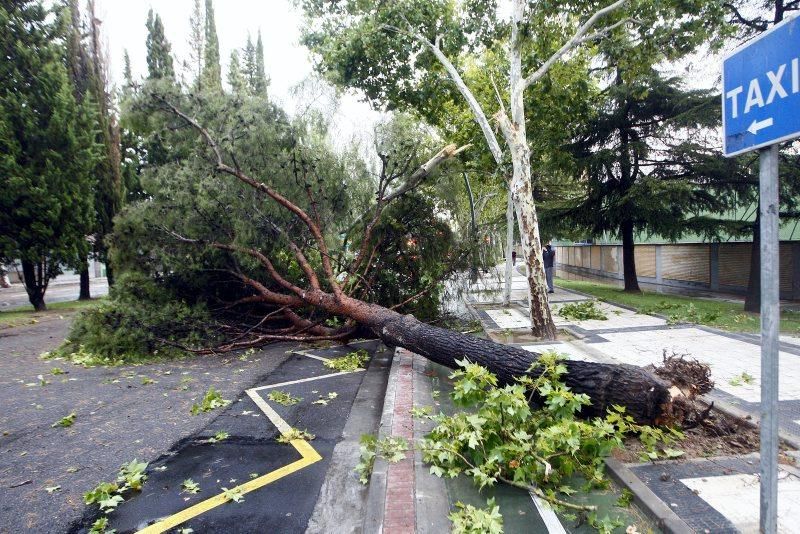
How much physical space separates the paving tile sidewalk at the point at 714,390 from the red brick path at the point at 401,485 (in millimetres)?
1696

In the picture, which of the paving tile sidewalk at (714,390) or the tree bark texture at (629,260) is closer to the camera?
the paving tile sidewalk at (714,390)

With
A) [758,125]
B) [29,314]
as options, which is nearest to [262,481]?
[758,125]

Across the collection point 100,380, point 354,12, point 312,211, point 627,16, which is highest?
point 354,12

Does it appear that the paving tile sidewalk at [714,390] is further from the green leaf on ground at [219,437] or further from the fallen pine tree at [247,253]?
the green leaf on ground at [219,437]

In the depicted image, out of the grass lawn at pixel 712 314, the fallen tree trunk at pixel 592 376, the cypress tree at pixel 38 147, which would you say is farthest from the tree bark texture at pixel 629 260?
the cypress tree at pixel 38 147

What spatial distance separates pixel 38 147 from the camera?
1352cm

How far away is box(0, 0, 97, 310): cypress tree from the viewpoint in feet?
42.2

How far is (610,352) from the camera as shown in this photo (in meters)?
7.47

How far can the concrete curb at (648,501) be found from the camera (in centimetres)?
277

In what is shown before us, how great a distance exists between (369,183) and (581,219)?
8654mm

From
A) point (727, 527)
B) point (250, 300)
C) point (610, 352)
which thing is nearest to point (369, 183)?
point (250, 300)

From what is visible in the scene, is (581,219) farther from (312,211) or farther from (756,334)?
(312,211)

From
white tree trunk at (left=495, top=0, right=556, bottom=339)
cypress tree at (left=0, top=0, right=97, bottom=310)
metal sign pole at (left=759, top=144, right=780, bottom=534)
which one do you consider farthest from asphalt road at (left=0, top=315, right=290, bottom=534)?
cypress tree at (left=0, top=0, right=97, bottom=310)

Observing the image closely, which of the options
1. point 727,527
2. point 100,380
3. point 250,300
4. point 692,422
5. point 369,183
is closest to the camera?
point 727,527
